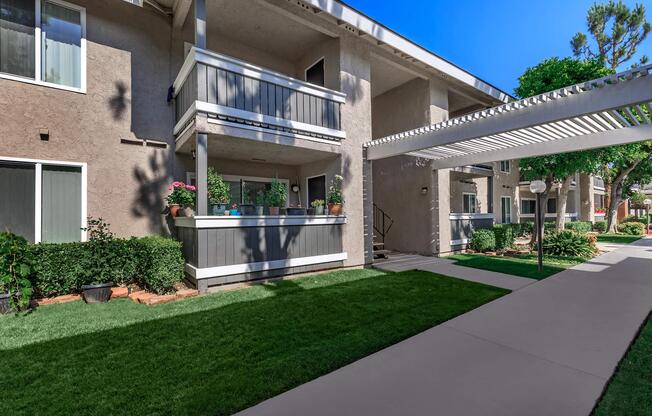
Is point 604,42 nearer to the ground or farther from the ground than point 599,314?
farther from the ground

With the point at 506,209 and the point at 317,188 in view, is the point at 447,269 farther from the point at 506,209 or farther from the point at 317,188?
the point at 506,209

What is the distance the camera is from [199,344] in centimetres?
370

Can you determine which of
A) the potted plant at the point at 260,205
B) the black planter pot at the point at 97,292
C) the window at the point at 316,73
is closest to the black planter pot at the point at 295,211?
the potted plant at the point at 260,205

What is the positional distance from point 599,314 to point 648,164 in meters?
22.4

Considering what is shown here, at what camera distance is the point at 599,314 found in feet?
15.6

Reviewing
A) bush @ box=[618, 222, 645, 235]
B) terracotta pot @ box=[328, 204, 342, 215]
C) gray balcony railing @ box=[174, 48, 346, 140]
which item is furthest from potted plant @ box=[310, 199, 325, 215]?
bush @ box=[618, 222, 645, 235]

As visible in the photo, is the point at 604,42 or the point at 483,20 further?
the point at 604,42

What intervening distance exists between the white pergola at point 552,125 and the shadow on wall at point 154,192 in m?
5.59

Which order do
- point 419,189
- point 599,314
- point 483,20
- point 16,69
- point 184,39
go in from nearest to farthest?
point 599,314 → point 16,69 → point 184,39 → point 419,189 → point 483,20

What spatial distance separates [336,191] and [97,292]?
18.4ft

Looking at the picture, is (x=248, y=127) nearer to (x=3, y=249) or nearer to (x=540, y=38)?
(x=3, y=249)

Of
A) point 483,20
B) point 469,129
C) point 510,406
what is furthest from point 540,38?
point 510,406

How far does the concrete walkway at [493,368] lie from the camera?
2523 millimetres

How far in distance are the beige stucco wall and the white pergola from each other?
584 centimetres
